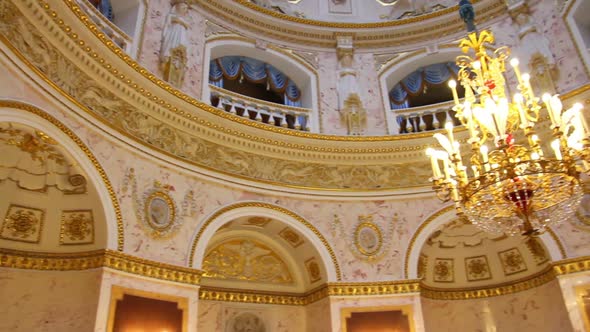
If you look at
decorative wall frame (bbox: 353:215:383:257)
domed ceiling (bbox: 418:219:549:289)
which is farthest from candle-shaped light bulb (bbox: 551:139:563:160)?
domed ceiling (bbox: 418:219:549:289)

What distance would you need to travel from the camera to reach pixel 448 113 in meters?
10.8

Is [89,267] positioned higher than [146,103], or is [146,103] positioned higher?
[146,103]

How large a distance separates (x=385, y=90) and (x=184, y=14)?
484 cm

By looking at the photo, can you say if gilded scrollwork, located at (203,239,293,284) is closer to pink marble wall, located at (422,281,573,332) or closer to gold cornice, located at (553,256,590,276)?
pink marble wall, located at (422,281,573,332)

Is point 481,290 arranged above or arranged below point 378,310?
above

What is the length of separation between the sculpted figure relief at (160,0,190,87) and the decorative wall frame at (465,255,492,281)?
728 centimetres

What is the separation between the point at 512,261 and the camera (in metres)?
10.5

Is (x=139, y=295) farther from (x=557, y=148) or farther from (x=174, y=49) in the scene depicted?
(x=557, y=148)

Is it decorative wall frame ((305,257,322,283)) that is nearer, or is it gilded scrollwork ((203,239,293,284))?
decorative wall frame ((305,257,322,283))

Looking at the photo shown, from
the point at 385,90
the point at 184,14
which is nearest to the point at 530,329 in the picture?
the point at 385,90

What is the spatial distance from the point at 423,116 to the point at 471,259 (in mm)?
3441

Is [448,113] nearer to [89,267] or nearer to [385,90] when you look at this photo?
[385,90]

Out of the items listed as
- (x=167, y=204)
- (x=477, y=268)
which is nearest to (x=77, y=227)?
(x=167, y=204)

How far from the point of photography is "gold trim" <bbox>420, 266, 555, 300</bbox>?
33.4 ft
